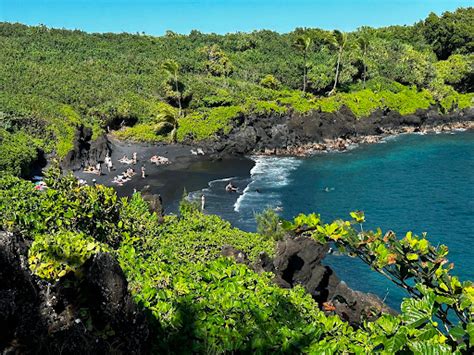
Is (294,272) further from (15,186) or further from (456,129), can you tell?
(456,129)

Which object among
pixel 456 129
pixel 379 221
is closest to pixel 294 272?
pixel 379 221

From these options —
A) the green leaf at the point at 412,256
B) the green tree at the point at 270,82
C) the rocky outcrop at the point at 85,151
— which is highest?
the green tree at the point at 270,82

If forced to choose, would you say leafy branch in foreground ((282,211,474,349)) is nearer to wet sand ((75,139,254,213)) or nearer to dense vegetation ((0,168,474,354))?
dense vegetation ((0,168,474,354))

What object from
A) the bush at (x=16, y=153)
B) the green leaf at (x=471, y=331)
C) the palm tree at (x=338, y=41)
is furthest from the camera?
the palm tree at (x=338, y=41)

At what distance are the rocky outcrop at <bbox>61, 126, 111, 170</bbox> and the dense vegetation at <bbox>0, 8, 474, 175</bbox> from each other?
1.13 m

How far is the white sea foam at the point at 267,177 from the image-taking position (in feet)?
153

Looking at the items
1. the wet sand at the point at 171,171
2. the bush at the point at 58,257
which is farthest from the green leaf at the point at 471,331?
the wet sand at the point at 171,171

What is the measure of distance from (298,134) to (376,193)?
20.4 meters

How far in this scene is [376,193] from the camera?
4922 cm

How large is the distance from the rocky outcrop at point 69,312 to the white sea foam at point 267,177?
1370 inches

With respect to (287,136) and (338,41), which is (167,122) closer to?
(287,136)

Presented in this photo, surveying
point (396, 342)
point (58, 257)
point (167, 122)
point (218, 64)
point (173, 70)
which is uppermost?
point (218, 64)

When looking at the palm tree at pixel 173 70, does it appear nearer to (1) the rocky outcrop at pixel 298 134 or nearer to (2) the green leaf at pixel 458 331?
(1) the rocky outcrop at pixel 298 134

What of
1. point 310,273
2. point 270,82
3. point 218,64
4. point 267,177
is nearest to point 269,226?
point 310,273
